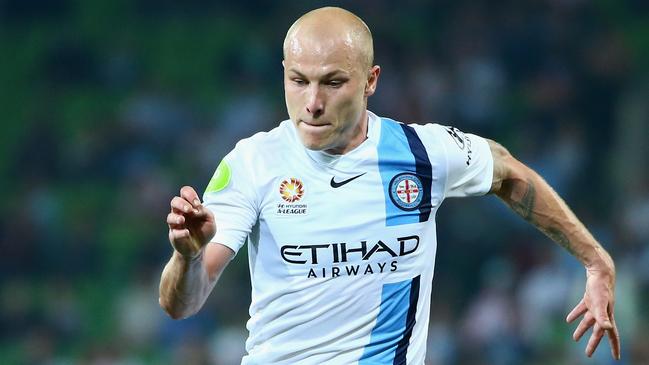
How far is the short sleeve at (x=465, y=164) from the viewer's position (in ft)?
14.8

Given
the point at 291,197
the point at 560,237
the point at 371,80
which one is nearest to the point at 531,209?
the point at 560,237

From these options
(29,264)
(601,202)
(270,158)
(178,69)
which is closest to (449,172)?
(270,158)

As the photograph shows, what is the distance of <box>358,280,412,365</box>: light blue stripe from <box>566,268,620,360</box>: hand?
2.12 ft

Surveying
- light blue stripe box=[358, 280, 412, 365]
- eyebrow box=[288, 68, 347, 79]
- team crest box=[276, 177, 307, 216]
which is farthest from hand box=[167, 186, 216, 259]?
light blue stripe box=[358, 280, 412, 365]

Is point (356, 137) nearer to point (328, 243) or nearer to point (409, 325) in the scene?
point (328, 243)

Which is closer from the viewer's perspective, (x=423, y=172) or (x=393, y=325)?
(x=393, y=325)

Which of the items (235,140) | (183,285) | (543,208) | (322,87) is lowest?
(183,285)

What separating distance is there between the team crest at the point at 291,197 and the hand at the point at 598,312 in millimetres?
1117

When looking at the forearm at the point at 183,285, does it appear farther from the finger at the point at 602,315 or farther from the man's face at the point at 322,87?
the finger at the point at 602,315

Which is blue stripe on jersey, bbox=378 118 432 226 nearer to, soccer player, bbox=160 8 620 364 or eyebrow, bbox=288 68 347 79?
soccer player, bbox=160 8 620 364

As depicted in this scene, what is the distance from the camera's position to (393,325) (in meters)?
4.33

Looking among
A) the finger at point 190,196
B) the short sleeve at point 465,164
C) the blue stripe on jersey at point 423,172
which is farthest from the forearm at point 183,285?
the short sleeve at point 465,164

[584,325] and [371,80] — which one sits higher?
A: [371,80]

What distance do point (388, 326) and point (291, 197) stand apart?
60 cm
